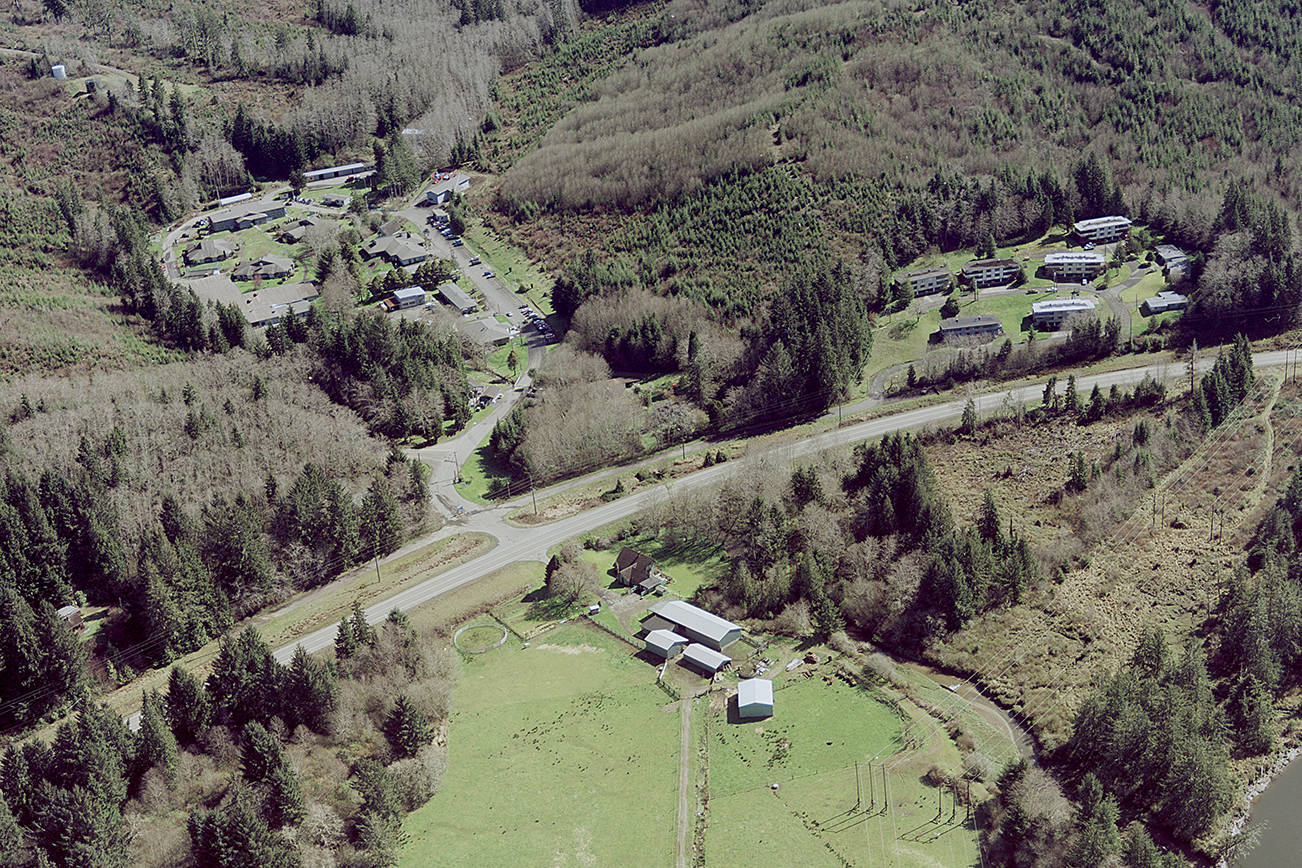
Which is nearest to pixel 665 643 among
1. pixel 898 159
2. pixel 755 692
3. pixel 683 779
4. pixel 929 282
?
pixel 755 692

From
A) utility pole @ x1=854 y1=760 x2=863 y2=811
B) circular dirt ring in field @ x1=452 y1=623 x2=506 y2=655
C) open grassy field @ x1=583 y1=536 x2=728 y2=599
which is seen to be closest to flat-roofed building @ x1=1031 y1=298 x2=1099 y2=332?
open grassy field @ x1=583 y1=536 x2=728 y2=599

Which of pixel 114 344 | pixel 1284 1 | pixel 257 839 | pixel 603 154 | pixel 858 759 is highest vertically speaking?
pixel 1284 1

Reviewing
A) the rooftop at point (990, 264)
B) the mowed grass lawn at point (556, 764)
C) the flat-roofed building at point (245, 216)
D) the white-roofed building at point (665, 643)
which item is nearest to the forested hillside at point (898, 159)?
the rooftop at point (990, 264)

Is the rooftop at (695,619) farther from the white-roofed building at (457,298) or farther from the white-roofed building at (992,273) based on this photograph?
the white-roofed building at (457,298)

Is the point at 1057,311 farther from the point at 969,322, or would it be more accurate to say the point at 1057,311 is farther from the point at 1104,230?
the point at 1104,230

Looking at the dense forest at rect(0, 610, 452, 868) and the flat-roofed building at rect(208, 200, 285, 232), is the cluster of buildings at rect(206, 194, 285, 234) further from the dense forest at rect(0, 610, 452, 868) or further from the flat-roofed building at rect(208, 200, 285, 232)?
the dense forest at rect(0, 610, 452, 868)

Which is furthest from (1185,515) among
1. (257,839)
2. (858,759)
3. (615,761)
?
(257,839)

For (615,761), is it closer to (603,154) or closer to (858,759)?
(858,759)
